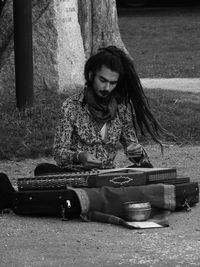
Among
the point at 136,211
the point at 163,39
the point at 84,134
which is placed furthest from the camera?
the point at 163,39

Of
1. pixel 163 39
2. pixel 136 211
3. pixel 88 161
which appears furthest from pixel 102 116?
pixel 163 39

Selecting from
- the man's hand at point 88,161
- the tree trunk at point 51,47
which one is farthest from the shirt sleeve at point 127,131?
the tree trunk at point 51,47

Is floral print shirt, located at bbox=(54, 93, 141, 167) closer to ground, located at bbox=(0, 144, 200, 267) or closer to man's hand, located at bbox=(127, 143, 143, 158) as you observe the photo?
man's hand, located at bbox=(127, 143, 143, 158)

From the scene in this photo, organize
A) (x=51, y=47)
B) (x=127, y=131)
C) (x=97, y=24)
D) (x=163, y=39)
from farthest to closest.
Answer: (x=163, y=39) → (x=97, y=24) → (x=51, y=47) → (x=127, y=131)

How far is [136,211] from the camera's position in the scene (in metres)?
5.32

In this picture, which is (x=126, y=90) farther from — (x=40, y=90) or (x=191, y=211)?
(x=40, y=90)

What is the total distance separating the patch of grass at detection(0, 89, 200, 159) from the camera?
7.87 m

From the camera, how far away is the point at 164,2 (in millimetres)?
24922

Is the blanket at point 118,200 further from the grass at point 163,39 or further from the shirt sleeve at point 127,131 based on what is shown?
the grass at point 163,39

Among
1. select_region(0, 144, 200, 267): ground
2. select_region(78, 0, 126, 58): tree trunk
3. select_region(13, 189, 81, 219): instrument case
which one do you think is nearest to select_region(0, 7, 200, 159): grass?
select_region(78, 0, 126, 58): tree trunk

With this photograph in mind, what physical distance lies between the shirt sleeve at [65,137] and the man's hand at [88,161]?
7 centimetres

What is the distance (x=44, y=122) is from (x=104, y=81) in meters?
2.70

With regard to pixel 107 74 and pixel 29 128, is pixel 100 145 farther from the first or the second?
pixel 29 128

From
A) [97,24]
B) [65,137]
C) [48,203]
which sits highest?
[97,24]
